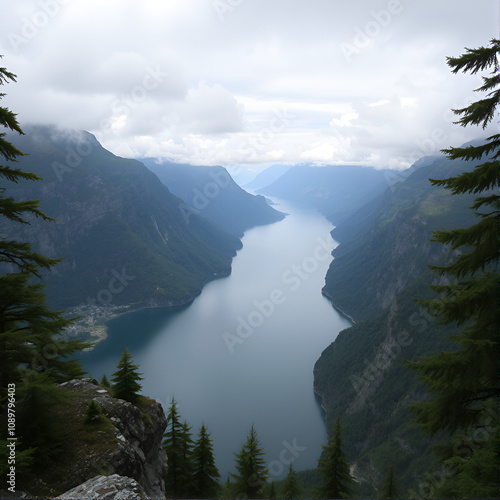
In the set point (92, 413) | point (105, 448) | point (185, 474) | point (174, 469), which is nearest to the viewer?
point (105, 448)

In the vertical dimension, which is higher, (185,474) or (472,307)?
(472,307)

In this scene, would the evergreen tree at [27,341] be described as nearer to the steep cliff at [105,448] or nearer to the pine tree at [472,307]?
the steep cliff at [105,448]

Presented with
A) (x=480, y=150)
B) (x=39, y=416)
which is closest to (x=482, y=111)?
(x=480, y=150)

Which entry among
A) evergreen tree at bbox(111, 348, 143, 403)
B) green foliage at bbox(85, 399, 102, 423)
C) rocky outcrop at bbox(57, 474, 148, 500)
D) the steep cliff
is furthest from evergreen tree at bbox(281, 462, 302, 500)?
rocky outcrop at bbox(57, 474, 148, 500)

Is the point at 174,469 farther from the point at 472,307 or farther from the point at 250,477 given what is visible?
the point at 472,307

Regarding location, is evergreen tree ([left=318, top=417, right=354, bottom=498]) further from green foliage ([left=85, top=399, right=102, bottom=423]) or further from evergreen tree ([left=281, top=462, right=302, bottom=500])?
green foliage ([left=85, top=399, right=102, bottom=423])

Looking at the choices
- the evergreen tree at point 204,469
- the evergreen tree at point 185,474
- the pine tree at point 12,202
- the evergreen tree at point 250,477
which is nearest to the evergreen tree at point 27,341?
the pine tree at point 12,202

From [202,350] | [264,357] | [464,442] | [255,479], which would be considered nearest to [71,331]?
[202,350]
